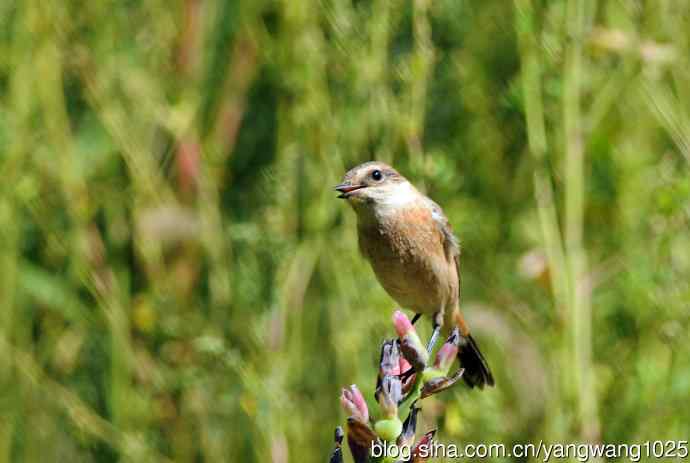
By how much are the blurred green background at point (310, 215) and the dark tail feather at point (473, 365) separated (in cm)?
6

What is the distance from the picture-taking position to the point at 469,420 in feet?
8.93

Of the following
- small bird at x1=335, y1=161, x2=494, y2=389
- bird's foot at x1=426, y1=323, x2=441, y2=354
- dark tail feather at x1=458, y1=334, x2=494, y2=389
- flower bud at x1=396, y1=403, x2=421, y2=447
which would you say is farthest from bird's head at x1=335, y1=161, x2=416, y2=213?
flower bud at x1=396, y1=403, x2=421, y2=447

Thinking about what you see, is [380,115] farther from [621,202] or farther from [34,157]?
[34,157]

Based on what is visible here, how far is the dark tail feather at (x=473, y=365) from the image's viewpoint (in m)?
2.92

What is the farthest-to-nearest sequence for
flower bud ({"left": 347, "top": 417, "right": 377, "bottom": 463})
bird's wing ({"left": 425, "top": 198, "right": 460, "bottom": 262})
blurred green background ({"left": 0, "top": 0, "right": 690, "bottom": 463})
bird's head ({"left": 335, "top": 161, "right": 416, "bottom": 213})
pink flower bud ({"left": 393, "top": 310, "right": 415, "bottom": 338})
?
1. bird's wing ({"left": 425, "top": 198, "right": 460, "bottom": 262})
2. bird's head ({"left": 335, "top": 161, "right": 416, "bottom": 213})
3. blurred green background ({"left": 0, "top": 0, "right": 690, "bottom": 463})
4. pink flower bud ({"left": 393, "top": 310, "right": 415, "bottom": 338})
5. flower bud ({"left": 347, "top": 417, "right": 377, "bottom": 463})

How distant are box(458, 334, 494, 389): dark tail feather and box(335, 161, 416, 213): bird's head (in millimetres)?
463

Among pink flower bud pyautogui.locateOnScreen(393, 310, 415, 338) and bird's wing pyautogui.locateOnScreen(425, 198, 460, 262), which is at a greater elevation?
pink flower bud pyautogui.locateOnScreen(393, 310, 415, 338)

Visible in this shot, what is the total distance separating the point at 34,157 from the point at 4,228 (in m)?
0.31

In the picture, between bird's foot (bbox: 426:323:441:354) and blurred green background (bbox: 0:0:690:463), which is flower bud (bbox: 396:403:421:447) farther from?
bird's foot (bbox: 426:323:441:354)

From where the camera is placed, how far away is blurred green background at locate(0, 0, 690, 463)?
8.71 ft

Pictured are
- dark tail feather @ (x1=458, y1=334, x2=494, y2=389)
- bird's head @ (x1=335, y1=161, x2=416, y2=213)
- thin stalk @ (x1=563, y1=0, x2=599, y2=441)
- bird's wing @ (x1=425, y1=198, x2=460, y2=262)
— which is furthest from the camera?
bird's wing @ (x1=425, y1=198, x2=460, y2=262)

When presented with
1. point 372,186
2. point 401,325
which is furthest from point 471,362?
point 401,325

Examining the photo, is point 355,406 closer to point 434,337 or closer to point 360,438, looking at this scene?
point 360,438

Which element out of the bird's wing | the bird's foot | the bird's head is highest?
the bird's head
